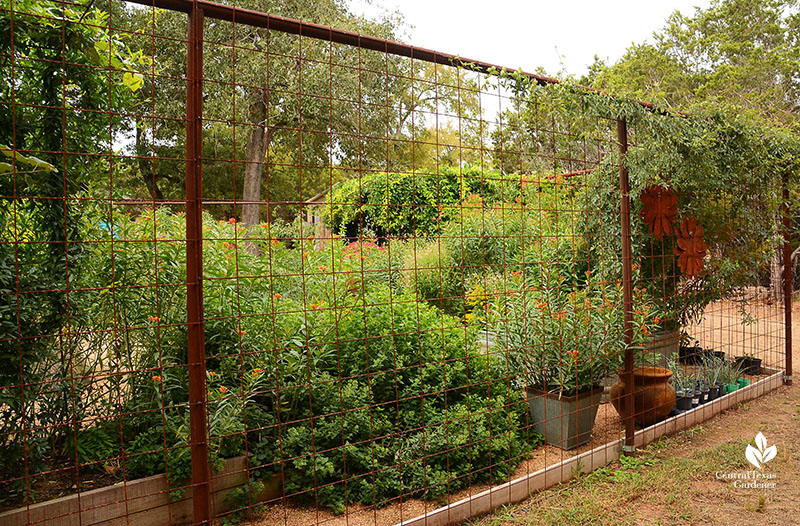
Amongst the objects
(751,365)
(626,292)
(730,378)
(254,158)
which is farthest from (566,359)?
(254,158)

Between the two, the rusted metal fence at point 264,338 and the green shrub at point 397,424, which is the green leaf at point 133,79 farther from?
the green shrub at point 397,424

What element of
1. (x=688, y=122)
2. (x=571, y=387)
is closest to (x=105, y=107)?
(x=571, y=387)

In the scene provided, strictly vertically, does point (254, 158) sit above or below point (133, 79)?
above

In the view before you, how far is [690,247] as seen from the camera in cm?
470

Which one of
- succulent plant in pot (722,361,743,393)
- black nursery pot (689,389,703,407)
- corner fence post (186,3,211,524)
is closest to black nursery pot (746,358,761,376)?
succulent plant in pot (722,361,743,393)

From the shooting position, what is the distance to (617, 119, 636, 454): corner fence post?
12.1 feet

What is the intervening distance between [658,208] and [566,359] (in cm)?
151

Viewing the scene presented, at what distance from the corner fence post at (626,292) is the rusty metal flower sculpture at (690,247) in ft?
3.92

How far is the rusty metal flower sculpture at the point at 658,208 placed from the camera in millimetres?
4258

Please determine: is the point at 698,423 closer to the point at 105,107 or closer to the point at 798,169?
the point at 798,169

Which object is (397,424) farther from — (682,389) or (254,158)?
(254,158)

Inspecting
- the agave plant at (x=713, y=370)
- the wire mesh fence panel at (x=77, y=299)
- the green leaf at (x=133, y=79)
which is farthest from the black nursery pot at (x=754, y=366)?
the green leaf at (x=133, y=79)

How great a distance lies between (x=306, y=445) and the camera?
2.93 meters

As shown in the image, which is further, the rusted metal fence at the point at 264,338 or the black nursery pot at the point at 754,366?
the black nursery pot at the point at 754,366
